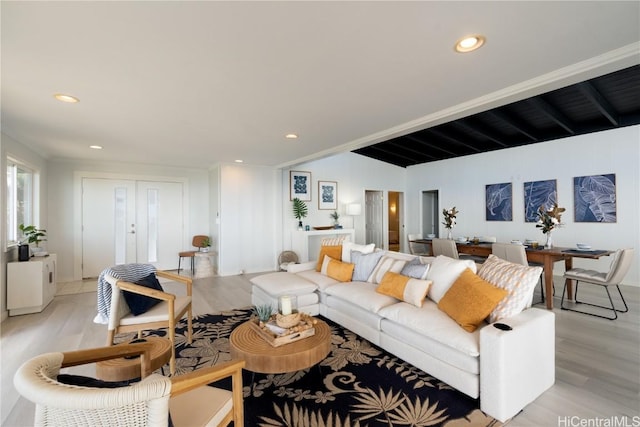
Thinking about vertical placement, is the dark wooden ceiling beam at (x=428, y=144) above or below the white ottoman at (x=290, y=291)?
above

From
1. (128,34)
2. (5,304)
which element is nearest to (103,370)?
(128,34)

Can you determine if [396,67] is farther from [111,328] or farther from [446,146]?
[446,146]

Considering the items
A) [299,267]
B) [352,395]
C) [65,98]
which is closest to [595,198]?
[299,267]

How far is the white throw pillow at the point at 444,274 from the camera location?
2.54 m

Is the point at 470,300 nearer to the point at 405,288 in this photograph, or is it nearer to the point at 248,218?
the point at 405,288

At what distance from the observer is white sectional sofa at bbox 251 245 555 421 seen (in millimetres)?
1763

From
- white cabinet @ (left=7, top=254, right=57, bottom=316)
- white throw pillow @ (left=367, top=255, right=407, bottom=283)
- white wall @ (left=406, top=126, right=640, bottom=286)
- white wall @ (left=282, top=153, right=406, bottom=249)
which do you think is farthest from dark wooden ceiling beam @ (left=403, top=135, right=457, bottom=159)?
white cabinet @ (left=7, top=254, right=57, bottom=316)

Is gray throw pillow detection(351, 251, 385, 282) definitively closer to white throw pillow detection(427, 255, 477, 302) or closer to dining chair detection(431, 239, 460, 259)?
white throw pillow detection(427, 255, 477, 302)

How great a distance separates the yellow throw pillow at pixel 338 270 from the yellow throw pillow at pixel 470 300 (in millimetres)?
1302

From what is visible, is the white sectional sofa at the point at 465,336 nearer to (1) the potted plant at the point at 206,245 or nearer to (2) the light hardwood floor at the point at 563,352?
(2) the light hardwood floor at the point at 563,352

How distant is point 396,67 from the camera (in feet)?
6.91

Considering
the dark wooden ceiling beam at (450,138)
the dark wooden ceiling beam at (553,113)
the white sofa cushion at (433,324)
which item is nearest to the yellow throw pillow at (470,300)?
the white sofa cushion at (433,324)

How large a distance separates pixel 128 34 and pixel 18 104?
209 cm

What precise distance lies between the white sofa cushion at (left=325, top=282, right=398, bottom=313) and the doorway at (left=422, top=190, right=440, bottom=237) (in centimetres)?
600
